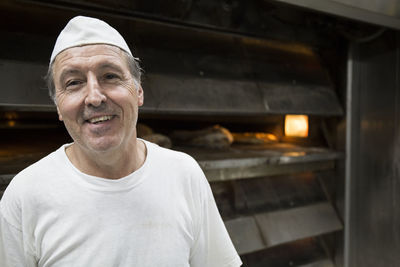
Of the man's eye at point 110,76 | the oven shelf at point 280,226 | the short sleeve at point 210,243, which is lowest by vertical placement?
the oven shelf at point 280,226

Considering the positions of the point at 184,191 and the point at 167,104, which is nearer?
the point at 184,191

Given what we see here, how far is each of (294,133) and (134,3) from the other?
65.6 inches

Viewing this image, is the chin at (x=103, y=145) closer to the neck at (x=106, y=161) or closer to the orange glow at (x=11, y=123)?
the neck at (x=106, y=161)

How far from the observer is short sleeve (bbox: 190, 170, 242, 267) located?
3.17 ft

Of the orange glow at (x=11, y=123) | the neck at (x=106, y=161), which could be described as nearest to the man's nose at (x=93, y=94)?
the neck at (x=106, y=161)

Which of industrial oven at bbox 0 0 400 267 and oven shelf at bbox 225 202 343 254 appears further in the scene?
oven shelf at bbox 225 202 343 254

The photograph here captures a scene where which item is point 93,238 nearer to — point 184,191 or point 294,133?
point 184,191

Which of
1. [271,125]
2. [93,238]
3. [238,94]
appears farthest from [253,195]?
[93,238]

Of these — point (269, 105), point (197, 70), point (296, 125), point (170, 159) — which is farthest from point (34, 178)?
point (296, 125)

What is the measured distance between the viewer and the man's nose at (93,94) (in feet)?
2.46

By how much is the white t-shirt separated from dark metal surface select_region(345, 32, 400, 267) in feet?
6.21

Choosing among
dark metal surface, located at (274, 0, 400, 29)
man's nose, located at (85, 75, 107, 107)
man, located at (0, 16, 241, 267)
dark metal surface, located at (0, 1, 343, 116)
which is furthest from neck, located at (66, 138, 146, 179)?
dark metal surface, located at (274, 0, 400, 29)

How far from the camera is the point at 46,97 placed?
1322 millimetres

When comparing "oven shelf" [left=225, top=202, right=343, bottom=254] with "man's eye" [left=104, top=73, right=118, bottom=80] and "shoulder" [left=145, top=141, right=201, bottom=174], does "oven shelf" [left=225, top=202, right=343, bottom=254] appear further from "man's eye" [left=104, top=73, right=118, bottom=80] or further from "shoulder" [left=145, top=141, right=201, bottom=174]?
"man's eye" [left=104, top=73, right=118, bottom=80]
